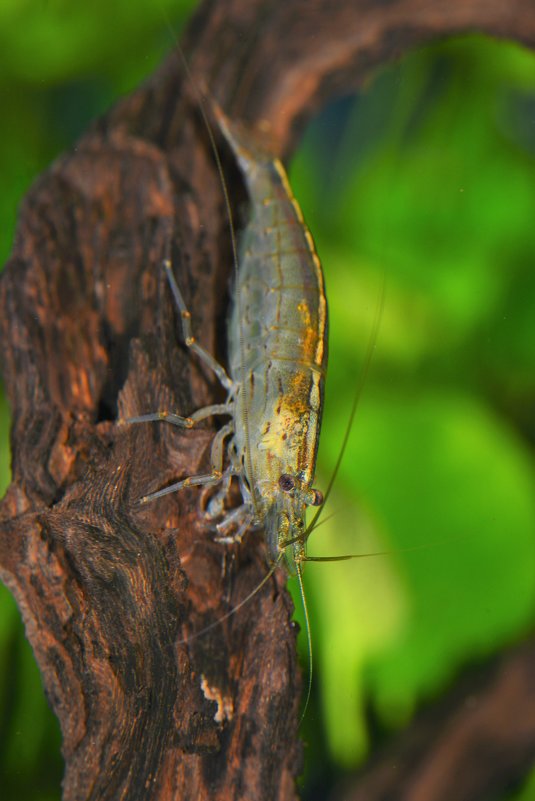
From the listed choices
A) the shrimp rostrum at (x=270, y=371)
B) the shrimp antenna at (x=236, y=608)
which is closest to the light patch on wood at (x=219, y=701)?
the shrimp antenna at (x=236, y=608)

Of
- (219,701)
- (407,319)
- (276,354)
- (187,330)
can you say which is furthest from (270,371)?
(219,701)

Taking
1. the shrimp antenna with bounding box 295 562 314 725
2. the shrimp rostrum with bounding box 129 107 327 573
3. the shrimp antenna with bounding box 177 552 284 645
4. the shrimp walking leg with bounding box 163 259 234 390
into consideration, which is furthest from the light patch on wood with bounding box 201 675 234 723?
the shrimp walking leg with bounding box 163 259 234 390

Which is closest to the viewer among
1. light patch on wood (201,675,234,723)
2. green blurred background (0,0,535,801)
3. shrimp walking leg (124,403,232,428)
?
light patch on wood (201,675,234,723)

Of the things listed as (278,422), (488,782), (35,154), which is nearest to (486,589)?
(488,782)

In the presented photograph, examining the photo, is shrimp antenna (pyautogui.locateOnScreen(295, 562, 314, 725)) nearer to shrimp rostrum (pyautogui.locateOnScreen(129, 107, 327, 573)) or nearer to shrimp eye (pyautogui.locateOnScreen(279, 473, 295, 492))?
shrimp rostrum (pyautogui.locateOnScreen(129, 107, 327, 573))

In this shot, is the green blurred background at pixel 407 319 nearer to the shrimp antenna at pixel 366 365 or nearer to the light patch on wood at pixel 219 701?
the shrimp antenna at pixel 366 365

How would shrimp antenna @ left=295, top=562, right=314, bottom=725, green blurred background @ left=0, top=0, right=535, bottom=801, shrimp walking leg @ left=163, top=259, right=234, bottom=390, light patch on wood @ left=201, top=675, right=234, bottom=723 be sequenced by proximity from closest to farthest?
light patch on wood @ left=201, top=675, right=234, bottom=723 < shrimp antenna @ left=295, top=562, right=314, bottom=725 < shrimp walking leg @ left=163, top=259, right=234, bottom=390 < green blurred background @ left=0, top=0, right=535, bottom=801

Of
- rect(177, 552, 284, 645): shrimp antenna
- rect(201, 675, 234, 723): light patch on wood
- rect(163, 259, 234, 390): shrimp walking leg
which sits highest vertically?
rect(163, 259, 234, 390): shrimp walking leg

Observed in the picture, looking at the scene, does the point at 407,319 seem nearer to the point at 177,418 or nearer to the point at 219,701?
the point at 177,418
